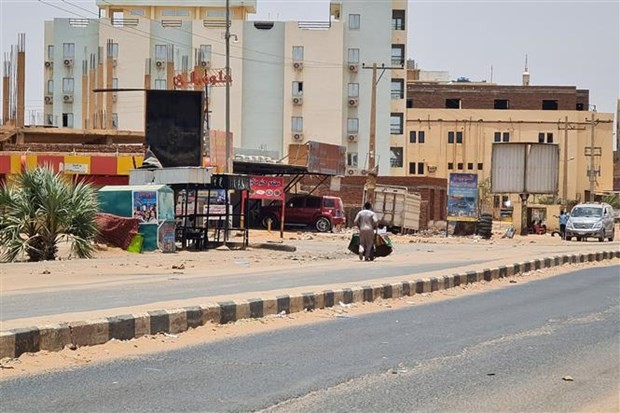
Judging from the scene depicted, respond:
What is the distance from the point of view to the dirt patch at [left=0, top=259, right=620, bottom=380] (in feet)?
31.8

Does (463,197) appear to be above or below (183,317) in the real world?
above

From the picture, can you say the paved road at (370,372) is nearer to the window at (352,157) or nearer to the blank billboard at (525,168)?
the blank billboard at (525,168)

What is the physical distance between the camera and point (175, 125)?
37156 mm

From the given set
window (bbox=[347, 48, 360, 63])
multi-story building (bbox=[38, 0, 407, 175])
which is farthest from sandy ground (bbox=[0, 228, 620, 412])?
window (bbox=[347, 48, 360, 63])

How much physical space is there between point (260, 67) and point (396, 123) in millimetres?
12695

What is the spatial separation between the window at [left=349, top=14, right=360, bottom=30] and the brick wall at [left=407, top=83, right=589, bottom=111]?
10.8 meters

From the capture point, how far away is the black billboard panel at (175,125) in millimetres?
A: 36781

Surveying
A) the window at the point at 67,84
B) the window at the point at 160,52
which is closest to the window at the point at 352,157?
the window at the point at 160,52

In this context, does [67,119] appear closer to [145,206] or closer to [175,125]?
[175,125]

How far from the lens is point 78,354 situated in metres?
10.4

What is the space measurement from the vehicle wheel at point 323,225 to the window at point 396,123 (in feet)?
111

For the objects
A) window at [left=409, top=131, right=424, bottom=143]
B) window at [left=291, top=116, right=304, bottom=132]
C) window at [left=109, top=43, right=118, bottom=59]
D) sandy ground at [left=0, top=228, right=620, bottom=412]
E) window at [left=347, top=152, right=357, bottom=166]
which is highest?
window at [left=109, top=43, right=118, bottom=59]

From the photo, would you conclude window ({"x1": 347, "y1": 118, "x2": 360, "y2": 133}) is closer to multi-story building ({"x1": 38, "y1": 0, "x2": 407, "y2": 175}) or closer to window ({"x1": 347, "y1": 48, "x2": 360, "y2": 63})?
multi-story building ({"x1": 38, "y1": 0, "x2": 407, "y2": 175})

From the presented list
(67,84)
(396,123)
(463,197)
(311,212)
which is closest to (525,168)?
(463,197)
